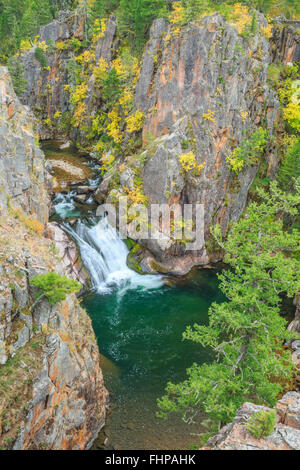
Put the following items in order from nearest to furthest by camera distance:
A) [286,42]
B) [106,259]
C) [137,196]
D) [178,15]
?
[106,259]
[137,196]
[178,15]
[286,42]

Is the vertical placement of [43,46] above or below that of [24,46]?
below

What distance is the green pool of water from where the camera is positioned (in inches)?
620

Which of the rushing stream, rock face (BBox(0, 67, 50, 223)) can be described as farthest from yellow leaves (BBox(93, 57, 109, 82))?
rock face (BBox(0, 67, 50, 223))

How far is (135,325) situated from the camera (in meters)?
23.7

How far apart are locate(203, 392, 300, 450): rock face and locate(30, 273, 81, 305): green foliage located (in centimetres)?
677

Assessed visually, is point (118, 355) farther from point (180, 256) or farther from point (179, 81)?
point (179, 81)

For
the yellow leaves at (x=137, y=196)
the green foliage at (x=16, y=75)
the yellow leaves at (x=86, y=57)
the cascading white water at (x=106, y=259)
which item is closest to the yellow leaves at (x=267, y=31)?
the yellow leaves at (x=137, y=196)

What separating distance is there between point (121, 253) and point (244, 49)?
22535 mm

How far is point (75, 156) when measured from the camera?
4259 centimetres

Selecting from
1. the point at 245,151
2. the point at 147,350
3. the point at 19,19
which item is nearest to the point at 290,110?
the point at 245,151

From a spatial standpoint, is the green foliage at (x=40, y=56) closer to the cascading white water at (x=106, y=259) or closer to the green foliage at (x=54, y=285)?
the cascading white water at (x=106, y=259)

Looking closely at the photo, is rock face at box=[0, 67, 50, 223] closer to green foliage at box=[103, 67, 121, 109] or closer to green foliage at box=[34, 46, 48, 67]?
green foliage at box=[103, 67, 121, 109]

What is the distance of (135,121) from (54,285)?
26.3 meters

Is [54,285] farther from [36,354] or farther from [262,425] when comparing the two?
[262,425]
